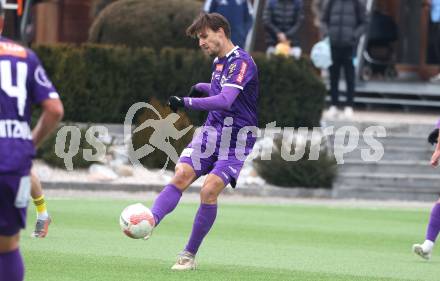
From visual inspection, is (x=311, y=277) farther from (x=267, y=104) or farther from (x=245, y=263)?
(x=267, y=104)

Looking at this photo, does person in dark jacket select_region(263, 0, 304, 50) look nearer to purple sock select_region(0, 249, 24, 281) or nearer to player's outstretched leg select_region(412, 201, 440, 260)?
player's outstretched leg select_region(412, 201, 440, 260)

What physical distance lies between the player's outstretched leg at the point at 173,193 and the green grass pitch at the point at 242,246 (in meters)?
0.49

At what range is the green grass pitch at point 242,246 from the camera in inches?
441

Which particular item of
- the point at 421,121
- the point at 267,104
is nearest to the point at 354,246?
the point at 267,104

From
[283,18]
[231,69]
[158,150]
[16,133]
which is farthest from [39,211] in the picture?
[283,18]

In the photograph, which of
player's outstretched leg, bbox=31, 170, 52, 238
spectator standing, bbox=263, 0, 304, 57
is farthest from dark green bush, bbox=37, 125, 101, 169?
player's outstretched leg, bbox=31, 170, 52, 238

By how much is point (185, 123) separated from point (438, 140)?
10837 mm

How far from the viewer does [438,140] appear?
12570mm

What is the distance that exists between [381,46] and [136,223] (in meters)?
20.5

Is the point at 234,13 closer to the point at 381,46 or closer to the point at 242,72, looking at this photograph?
the point at 381,46

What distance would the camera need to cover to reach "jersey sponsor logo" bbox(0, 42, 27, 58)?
7.52 meters

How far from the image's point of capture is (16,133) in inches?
296

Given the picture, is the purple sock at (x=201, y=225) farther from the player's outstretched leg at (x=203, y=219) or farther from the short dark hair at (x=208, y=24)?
the short dark hair at (x=208, y=24)

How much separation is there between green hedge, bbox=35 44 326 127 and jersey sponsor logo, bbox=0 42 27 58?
52.1 feet
